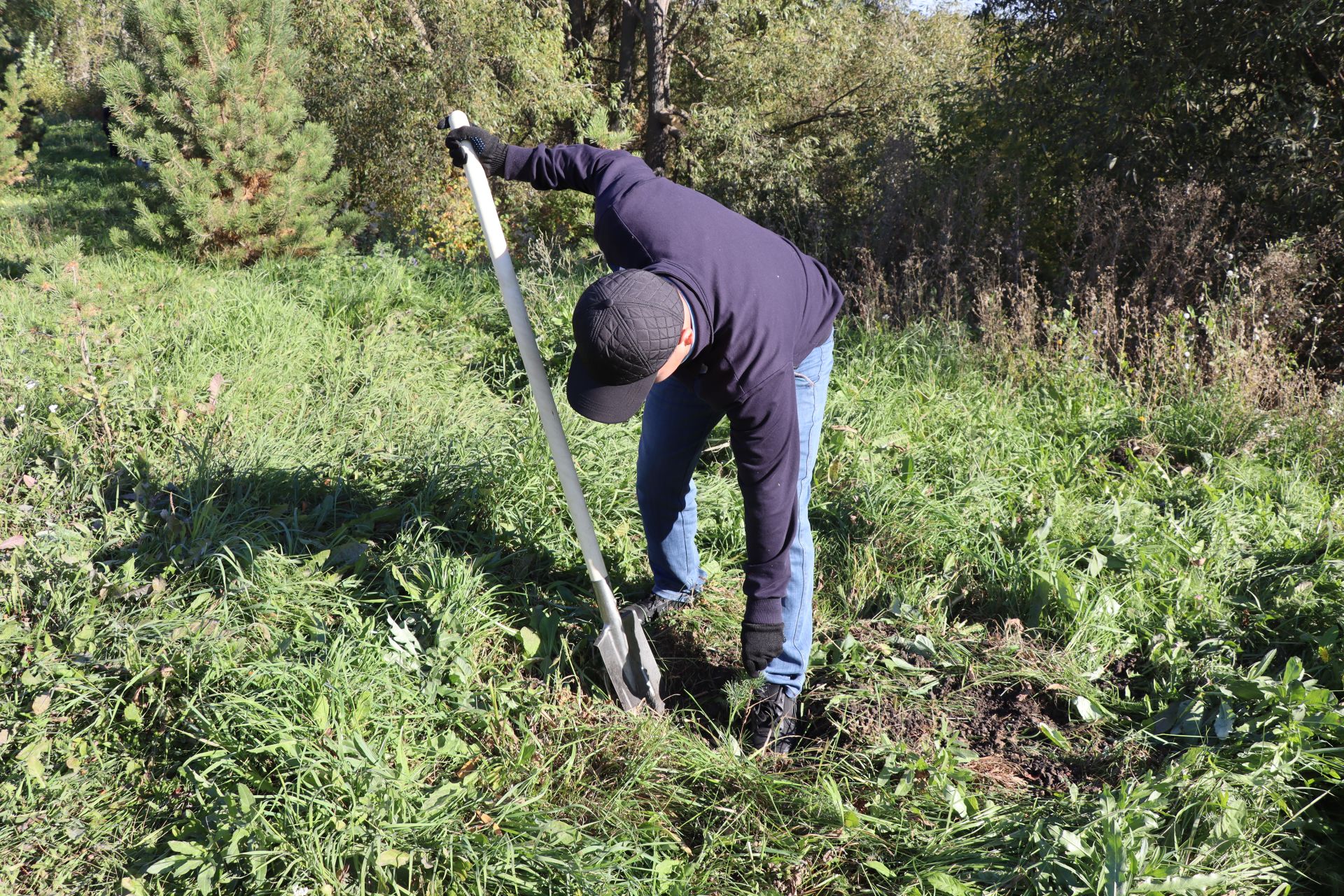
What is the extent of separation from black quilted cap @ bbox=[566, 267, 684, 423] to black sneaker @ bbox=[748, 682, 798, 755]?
108 centimetres

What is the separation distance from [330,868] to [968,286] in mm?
5663

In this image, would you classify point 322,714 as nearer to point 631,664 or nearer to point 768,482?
point 631,664

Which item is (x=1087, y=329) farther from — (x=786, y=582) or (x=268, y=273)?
(x=268, y=273)

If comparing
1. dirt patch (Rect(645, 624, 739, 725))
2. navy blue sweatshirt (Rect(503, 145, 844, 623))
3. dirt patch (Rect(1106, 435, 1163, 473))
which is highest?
navy blue sweatshirt (Rect(503, 145, 844, 623))

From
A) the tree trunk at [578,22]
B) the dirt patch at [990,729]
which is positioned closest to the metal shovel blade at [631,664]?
the dirt patch at [990,729]

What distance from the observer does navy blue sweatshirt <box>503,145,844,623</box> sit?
198 centimetres

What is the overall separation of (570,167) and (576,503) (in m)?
1.03

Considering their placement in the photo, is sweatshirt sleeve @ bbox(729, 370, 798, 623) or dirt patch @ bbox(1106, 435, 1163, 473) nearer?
sweatshirt sleeve @ bbox(729, 370, 798, 623)

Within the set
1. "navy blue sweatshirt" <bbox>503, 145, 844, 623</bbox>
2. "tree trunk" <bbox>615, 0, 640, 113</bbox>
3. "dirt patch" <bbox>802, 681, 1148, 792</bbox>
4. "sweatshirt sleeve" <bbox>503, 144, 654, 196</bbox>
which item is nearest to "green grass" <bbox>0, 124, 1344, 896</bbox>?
A: "dirt patch" <bbox>802, 681, 1148, 792</bbox>

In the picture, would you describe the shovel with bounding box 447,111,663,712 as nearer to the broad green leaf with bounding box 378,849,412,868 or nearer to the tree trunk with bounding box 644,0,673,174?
the broad green leaf with bounding box 378,849,412,868

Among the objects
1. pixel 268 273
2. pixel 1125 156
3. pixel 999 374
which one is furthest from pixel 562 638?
pixel 1125 156

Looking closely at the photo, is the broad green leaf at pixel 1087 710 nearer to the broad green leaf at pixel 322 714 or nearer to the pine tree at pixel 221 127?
the broad green leaf at pixel 322 714

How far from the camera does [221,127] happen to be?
5730 mm

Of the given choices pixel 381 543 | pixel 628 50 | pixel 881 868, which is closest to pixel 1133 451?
pixel 881 868
